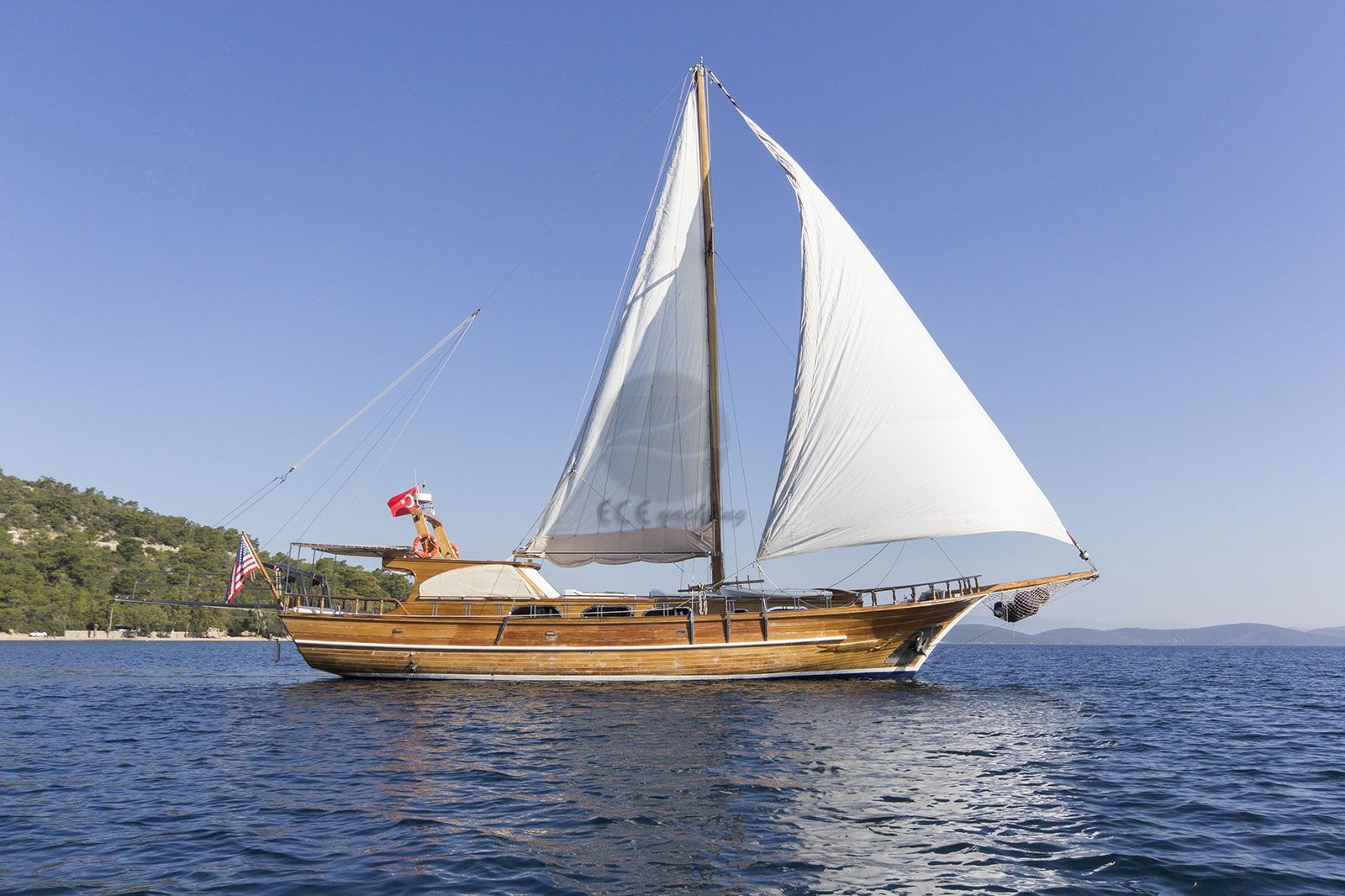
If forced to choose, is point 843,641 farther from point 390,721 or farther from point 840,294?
point 390,721

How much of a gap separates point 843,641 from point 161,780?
1857 centimetres

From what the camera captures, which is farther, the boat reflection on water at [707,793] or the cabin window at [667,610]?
the cabin window at [667,610]

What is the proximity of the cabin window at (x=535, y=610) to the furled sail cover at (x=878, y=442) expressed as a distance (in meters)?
7.33

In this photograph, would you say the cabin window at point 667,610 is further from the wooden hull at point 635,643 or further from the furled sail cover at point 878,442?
the furled sail cover at point 878,442

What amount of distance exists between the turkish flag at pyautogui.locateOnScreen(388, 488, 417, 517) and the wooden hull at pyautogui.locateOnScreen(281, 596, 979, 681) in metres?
4.01

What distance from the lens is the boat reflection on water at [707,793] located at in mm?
7887

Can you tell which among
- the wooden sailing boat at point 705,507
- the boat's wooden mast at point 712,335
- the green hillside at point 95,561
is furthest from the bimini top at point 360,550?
the green hillside at point 95,561

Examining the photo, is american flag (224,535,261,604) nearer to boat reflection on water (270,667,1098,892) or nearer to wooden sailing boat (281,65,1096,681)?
wooden sailing boat (281,65,1096,681)

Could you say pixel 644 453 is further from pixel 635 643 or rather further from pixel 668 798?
pixel 668 798

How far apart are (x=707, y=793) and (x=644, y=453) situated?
1717 centimetres

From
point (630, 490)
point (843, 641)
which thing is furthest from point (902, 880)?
point (630, 490)

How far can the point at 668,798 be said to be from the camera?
10492mm

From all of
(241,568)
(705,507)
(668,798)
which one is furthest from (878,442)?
(241,568)

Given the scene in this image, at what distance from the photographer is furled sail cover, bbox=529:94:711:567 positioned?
27.3m
